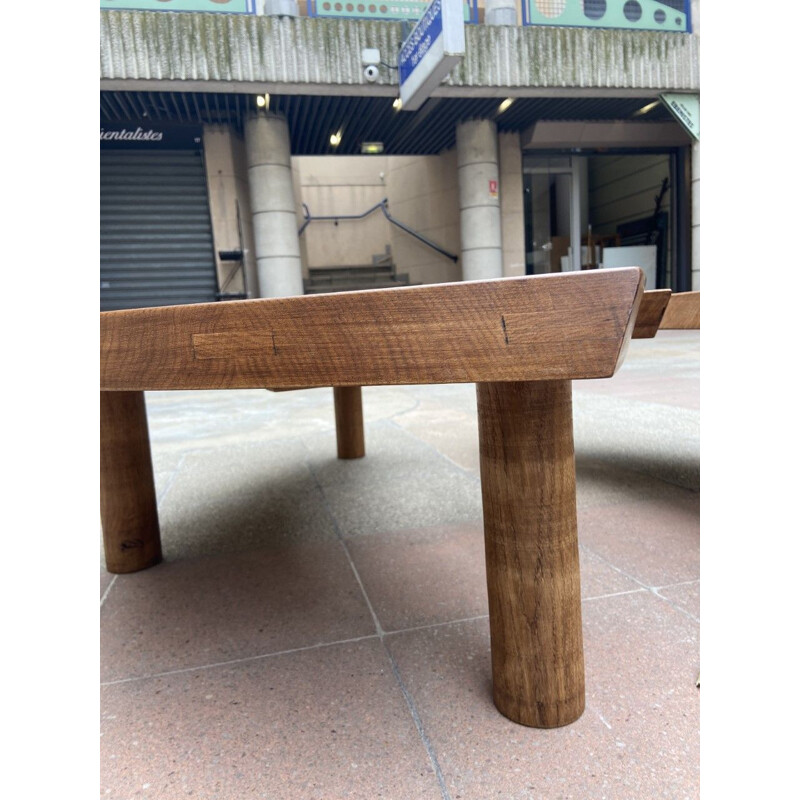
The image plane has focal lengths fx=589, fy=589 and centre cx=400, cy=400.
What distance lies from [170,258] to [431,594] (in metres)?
9.87

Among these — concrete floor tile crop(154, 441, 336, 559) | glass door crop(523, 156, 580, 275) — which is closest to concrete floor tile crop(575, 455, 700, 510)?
concrete floor tile crop(154, 441, 336, 559)

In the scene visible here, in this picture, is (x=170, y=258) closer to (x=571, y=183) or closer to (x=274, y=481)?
(x=571, y=183)

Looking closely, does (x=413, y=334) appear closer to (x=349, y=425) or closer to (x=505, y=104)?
(x=349, y=425)

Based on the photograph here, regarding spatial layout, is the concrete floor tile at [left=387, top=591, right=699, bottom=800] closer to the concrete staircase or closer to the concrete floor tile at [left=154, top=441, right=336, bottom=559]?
the concrete floor tile at [left=154, top=441, right=336, bottom=559]

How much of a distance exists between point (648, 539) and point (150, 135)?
10175 mm

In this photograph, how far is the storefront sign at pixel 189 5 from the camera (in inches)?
275

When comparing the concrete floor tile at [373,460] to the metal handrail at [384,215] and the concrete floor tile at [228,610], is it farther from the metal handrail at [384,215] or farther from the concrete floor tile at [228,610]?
the metal handrail at [384,215]

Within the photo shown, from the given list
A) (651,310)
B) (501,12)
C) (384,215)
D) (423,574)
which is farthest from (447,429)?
(384,215)

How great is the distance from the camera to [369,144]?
10.9 m

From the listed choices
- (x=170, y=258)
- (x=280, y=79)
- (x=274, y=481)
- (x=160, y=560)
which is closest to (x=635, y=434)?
(x=274, y=481)

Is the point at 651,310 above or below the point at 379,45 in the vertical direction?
below

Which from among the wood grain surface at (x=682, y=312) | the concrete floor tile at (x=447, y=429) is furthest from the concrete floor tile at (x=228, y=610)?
the wood grain surface at (x=682, y=312)

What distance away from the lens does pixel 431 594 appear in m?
1.21

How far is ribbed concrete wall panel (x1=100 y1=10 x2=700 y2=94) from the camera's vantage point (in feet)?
23.1
